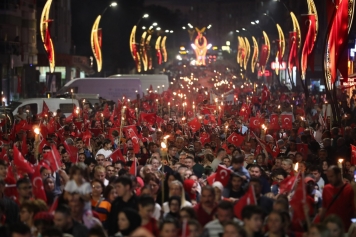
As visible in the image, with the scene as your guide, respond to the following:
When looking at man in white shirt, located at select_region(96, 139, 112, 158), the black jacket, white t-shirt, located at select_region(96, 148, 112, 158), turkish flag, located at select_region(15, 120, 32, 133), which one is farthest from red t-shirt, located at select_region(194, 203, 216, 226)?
turkish flag, located at select_region(15, 120, 32, 133)

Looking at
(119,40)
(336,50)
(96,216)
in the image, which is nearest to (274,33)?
(119,40)

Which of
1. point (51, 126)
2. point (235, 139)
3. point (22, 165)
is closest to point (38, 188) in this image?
point (22, 165)

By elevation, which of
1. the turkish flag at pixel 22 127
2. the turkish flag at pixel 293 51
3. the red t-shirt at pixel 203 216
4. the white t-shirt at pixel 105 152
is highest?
the turkish flag at pixel 293 51

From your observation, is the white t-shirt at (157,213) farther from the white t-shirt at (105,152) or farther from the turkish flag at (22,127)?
the turkish flag at (22,127)

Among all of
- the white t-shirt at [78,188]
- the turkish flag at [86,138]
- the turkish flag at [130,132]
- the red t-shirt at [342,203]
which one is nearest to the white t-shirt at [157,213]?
the white t-shirt at [78,188]

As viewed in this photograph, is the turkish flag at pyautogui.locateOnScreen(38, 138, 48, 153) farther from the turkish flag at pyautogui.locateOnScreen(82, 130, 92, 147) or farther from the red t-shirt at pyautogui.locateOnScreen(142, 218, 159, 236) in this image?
the red t-shirt at pyautogui.locateOnScreen(142, 218, 159, 236)

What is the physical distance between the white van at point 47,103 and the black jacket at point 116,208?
2032cm

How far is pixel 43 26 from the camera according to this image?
38969mm

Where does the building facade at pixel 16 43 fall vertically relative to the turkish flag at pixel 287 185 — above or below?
above

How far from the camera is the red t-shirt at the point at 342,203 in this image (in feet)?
36.6

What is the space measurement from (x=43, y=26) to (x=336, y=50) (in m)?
16.8

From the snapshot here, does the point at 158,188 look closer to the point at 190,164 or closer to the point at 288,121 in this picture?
the point at 190,164

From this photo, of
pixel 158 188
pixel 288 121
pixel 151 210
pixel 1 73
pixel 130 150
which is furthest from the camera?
pixel 1 73

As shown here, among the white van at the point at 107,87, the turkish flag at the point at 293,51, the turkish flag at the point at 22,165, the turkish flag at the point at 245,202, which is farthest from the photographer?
the turkish flag at the point at 293,51
